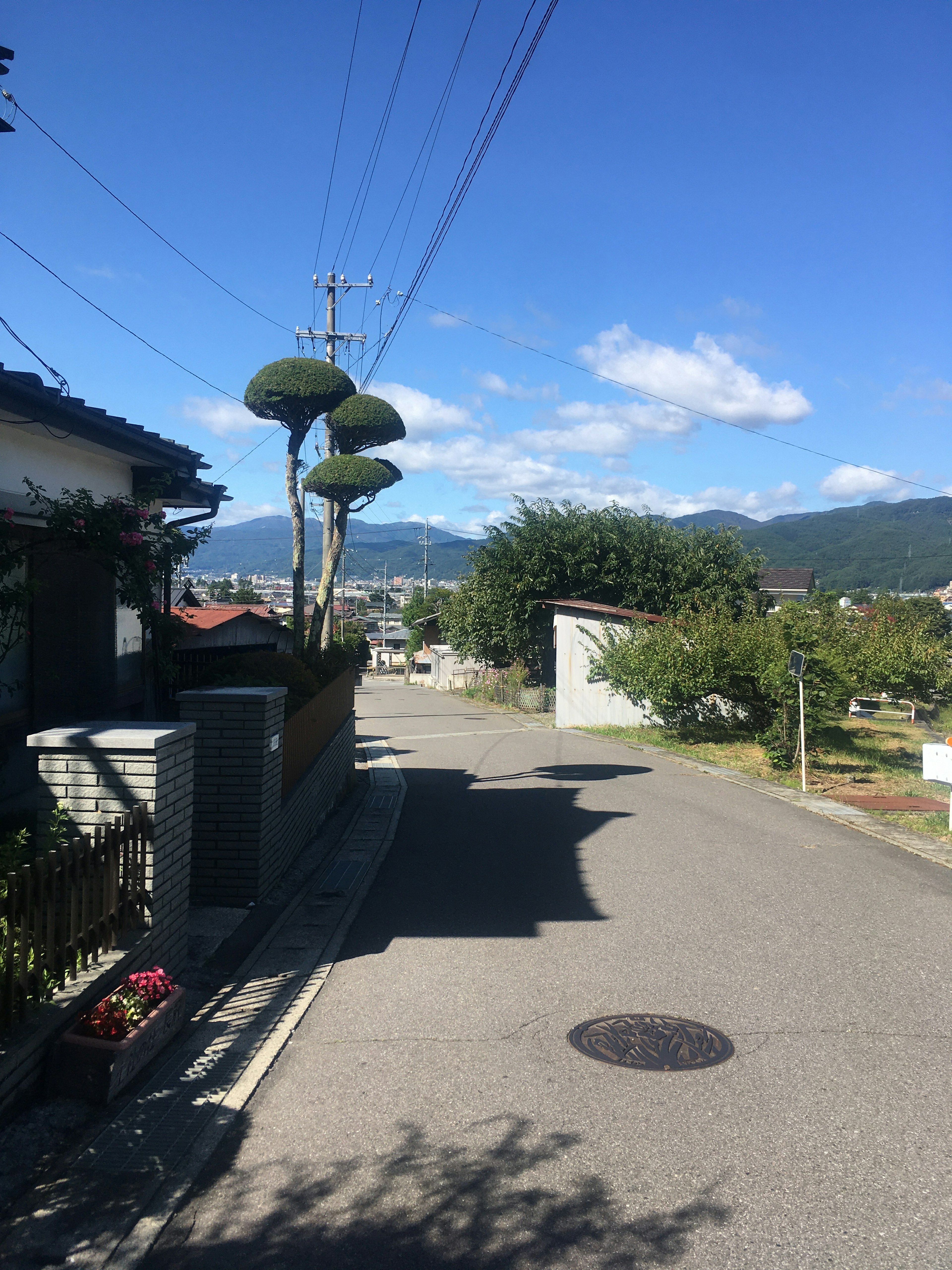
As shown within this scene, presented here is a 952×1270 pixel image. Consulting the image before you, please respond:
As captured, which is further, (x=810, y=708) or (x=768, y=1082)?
(x=810, y=708)

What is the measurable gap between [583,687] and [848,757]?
31.4 ft

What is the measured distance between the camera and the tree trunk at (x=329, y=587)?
17.3 metres

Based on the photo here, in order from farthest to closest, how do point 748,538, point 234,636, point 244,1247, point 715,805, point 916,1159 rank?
point 748,538
point 234,636
point 715,805
point 916,1159
point 244,1247

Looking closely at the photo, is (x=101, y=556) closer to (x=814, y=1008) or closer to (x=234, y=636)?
(x=814, y=1008)

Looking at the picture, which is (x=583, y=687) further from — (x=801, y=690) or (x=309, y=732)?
(x=309, y=732)

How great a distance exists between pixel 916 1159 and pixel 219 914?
4904 millimetres

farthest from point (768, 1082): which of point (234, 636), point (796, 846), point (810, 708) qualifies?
point (234, 636)

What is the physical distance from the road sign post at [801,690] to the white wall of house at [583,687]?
31.8ft

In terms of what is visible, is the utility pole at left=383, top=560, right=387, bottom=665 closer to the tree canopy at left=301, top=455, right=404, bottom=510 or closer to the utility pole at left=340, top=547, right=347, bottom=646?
the utility pole at left=340, top=547, right=347, bottom=646

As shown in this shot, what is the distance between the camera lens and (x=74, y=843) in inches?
173

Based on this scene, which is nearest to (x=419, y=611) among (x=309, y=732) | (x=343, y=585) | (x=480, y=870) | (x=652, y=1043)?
(x=343, y=585)

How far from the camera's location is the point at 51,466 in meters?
8.07

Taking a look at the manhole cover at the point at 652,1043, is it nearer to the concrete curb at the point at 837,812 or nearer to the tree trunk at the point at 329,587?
the concrete curb at the point at 837,812

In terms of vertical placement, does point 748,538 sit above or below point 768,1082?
above
